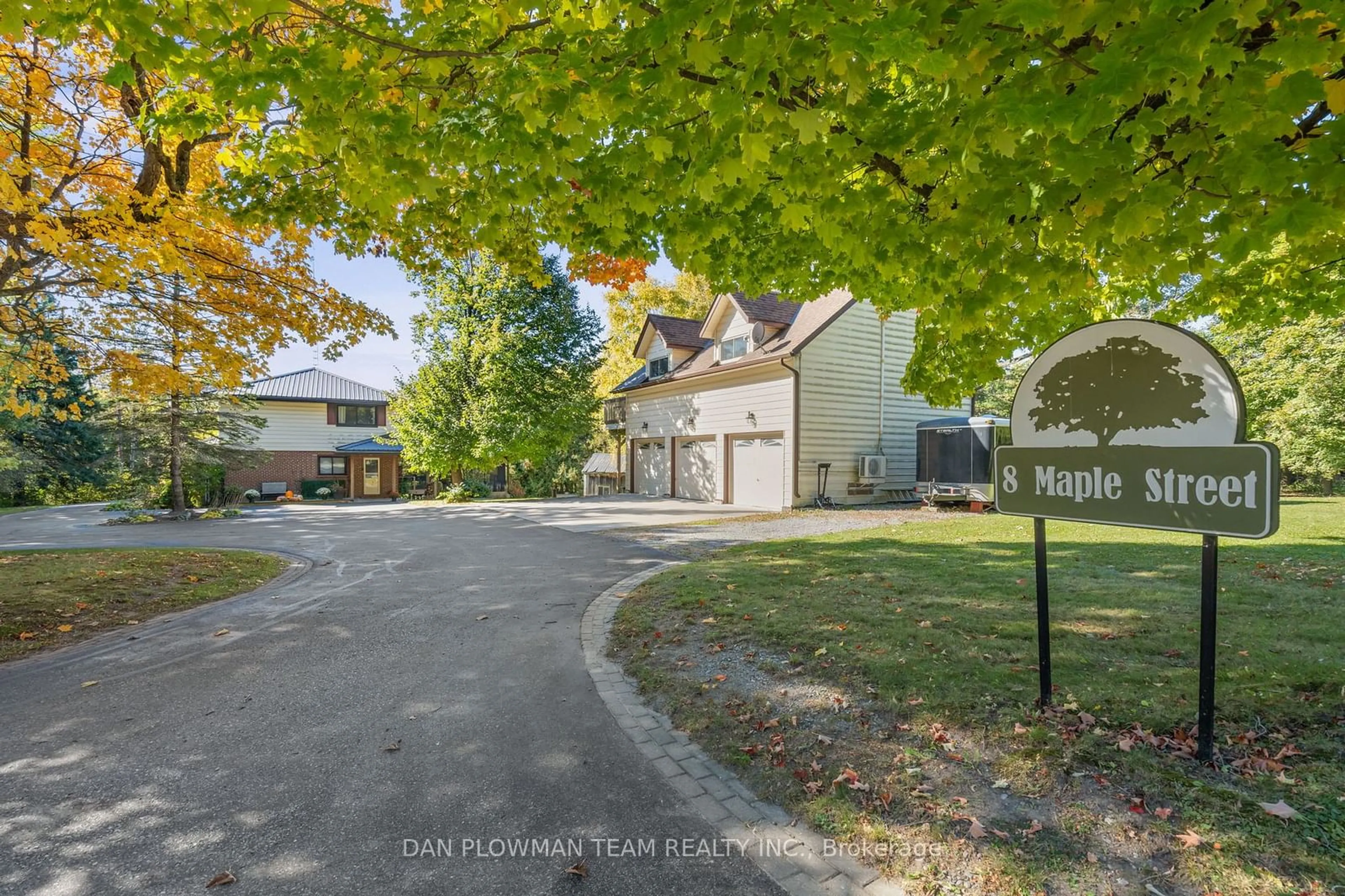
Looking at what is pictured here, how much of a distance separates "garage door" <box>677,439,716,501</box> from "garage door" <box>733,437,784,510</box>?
120 cm

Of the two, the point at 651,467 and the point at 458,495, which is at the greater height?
the point at 651,467

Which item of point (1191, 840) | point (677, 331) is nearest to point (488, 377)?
point (677, 331)

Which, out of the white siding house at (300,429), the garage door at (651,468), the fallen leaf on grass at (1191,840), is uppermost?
the white siding house at (300,429)

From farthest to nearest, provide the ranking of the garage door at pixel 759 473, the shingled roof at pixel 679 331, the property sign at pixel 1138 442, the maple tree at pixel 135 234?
the shingled roof at pixel 679 331
the garage door at pixel 759 473
the maple tree at pixel 135 234
the property sign at pixel 1138 442

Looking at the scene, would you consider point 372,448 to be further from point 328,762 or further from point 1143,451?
point 1143,451

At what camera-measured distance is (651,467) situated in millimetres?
25047

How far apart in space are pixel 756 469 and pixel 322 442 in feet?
84.7

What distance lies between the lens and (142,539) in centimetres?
1369

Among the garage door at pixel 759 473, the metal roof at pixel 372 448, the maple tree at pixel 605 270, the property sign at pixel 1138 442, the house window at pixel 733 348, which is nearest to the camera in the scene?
the property sign at pixel 1138 442

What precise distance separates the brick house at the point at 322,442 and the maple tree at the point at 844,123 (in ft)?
98.9

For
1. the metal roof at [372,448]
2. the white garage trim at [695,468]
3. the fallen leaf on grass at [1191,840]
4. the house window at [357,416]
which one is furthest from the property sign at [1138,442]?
the house window at [357,416]

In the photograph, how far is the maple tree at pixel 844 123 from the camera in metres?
2.60

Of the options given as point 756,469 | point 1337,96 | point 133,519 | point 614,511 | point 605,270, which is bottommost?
point 133,519

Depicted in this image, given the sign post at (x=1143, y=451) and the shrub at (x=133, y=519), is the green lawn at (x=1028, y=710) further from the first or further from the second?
the shrub at (x=133, y=519)
